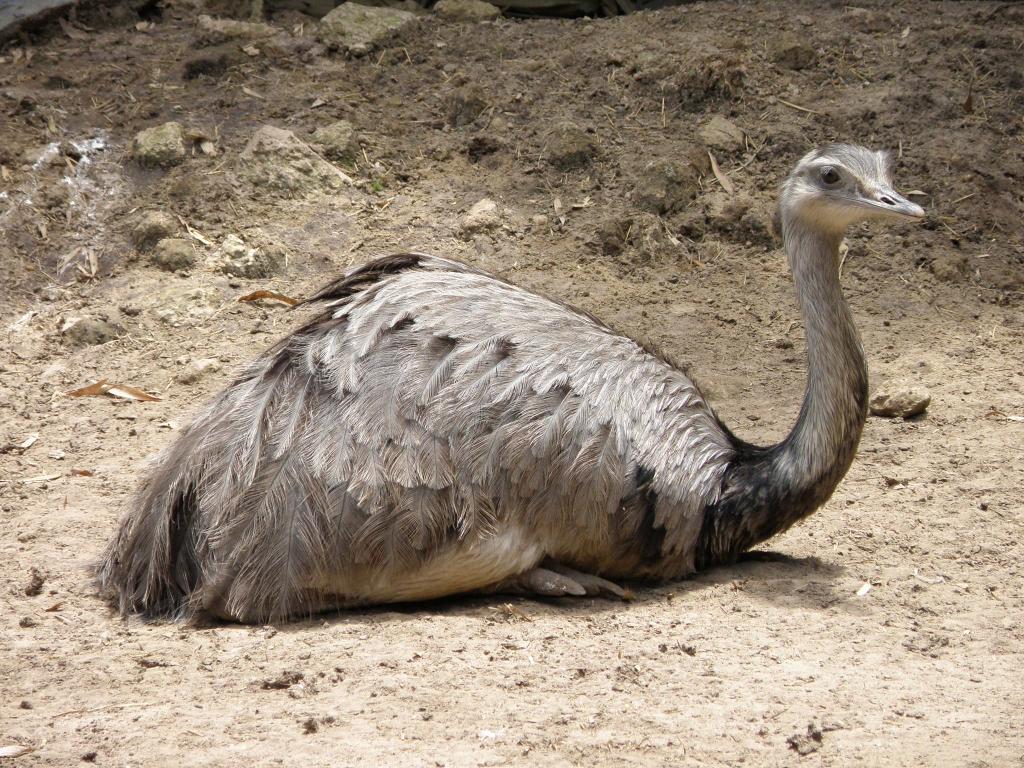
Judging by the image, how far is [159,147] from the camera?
725cm

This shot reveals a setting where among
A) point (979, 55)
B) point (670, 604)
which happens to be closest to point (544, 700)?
point (670, 604)

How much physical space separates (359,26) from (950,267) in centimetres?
409

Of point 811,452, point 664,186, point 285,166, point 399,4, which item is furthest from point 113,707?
point 399,4

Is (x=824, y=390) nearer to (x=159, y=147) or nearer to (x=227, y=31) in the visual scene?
(x=159, y=147)

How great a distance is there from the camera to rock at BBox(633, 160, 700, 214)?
712 cm

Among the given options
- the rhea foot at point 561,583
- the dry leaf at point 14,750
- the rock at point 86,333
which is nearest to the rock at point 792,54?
the rock at point 86,333

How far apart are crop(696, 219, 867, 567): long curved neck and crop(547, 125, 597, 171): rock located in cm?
293

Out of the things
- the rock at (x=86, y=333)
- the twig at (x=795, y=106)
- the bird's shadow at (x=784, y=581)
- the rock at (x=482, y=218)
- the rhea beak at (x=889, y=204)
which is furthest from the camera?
the twig at (x=795, y=106)

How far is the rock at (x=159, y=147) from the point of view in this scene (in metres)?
7.24

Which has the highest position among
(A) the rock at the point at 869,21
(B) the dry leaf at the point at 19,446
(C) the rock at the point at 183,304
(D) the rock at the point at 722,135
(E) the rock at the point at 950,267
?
(A) the rock at the point at 869,21

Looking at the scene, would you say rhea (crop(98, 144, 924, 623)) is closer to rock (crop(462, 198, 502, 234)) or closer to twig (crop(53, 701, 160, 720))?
twig (crop(53, 701, 160, 720))

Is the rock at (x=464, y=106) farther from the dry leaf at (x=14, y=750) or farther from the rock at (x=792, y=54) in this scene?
the dry leaf at (x=14, y=750)

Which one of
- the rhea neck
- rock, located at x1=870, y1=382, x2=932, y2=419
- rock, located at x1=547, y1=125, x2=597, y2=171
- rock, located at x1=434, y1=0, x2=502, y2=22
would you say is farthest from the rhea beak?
rock, located at x1=434, y1=0, x2=502, y2=22

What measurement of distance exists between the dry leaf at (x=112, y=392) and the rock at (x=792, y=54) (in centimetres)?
434
